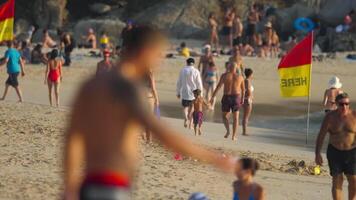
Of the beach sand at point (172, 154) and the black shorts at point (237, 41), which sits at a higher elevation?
the black shorts at point (237, 41)

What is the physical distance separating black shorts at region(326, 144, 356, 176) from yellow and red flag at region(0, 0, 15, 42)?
40.8ft

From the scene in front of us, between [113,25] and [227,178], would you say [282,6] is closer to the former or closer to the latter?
[113,25]

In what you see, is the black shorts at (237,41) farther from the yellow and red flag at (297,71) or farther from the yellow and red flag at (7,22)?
the yellow and red flag at (297,71)

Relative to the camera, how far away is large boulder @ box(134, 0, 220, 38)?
117 feet

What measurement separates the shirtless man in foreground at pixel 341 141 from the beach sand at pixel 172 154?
32.2 inches

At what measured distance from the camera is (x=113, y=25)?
34062mm

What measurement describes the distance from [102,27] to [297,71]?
60.7ft

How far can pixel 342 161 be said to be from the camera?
961 centimetres

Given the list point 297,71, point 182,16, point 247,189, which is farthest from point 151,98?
point 182,16

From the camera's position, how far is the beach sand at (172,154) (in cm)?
980

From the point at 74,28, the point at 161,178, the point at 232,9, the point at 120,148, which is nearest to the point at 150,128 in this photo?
the point at 120,148

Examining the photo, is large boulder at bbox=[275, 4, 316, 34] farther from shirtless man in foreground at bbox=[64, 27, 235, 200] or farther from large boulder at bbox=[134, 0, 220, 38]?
shirtless man in foreground at bbox=[64, 27, 235, 200]

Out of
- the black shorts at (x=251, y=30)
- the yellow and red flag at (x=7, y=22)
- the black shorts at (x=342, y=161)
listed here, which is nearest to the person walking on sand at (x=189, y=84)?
the yellow and red flag at (x=7, y=22)

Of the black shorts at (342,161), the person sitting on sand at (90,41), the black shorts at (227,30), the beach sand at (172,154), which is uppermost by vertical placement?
the black shorts at (227,30)
